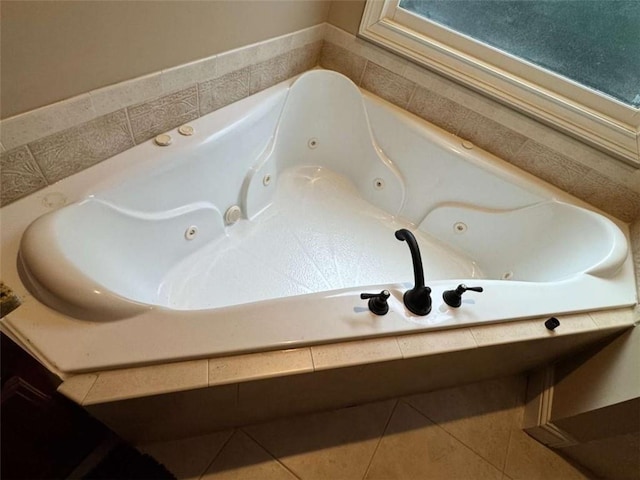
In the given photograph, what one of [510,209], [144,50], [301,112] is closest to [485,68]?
[510,209]

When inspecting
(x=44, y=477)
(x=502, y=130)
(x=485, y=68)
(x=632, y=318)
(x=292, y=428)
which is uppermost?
(x=485, y=68)

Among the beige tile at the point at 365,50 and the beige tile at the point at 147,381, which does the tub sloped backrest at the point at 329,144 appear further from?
the beige tile at the point at 147,381

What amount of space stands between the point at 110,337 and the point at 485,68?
144 centimetres

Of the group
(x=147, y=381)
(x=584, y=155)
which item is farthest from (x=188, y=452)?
(x=584, y=155)

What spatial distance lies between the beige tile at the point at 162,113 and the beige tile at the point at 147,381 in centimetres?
65

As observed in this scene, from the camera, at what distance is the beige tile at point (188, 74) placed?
1.00 meters

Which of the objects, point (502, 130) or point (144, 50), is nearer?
point (144, 50)

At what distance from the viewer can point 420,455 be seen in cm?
116

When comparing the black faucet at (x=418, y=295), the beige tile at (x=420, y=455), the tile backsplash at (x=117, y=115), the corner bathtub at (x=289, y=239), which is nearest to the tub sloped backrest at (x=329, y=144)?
the corner bathtub at (x=289, y=239)

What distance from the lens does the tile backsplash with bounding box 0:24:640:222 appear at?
32.1 inches

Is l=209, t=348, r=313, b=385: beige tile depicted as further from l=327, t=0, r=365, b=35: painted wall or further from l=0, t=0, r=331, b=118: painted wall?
l=327, t=0, r=365, b=35: painted wall

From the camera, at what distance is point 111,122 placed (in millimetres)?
923

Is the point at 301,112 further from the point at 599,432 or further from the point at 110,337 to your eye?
the point at 599,432

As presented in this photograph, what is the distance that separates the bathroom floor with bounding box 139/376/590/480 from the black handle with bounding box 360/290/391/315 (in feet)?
1.73
